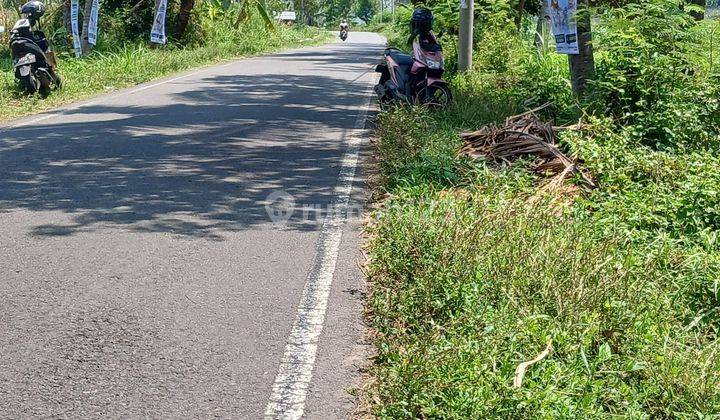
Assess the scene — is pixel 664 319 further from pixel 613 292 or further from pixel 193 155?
pixel 193 155

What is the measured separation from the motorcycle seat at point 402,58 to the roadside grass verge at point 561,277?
3.89m

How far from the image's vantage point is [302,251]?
6383 mm

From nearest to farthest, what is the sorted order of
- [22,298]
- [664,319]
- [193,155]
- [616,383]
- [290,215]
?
[616,383] → [664,319] → [22,298] → [290,215] → [193,155]

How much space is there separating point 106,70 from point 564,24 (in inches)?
487

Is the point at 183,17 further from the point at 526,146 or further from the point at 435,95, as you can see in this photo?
the point at 526,146

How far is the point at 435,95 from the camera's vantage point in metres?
12.6

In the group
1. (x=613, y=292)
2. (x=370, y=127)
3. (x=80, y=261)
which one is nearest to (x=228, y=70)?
(x=370, y=127)

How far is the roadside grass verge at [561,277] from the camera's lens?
13.0 ft

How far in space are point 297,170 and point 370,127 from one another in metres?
3.35

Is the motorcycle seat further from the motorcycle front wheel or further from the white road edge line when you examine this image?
the white road edge line

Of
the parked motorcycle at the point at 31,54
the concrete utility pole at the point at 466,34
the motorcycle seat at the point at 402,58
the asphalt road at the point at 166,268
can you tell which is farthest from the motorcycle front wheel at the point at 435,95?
the parked motorcycle at the point at 31,54

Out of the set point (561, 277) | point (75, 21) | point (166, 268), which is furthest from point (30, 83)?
point (561, 277)

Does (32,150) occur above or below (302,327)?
above

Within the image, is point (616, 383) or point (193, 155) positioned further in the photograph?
point (193, 155)
